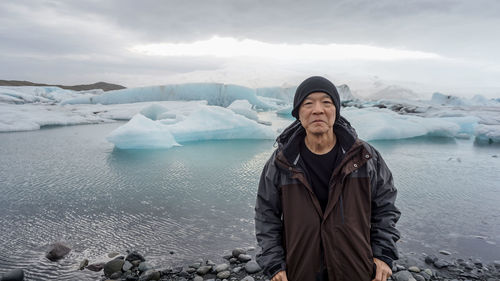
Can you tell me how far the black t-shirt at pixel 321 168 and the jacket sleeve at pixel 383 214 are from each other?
0.55 ft

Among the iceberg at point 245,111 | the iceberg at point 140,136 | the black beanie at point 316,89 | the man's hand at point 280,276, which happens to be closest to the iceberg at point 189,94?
the iceberg at point 245,111

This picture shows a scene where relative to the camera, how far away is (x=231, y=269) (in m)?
2.85

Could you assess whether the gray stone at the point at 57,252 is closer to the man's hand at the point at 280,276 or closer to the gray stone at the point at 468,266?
the man's hand at the point at 280,276

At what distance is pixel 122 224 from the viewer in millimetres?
3836

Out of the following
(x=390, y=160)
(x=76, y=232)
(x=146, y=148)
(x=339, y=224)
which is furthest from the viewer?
(x=146, y=148)

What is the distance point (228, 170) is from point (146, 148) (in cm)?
366

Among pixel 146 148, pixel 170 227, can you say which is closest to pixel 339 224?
pixel 170 227

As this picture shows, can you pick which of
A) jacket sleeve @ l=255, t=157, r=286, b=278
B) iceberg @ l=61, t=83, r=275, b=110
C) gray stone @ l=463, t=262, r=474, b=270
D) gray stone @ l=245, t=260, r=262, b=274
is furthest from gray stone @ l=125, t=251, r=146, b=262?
iceberg @ l=61, t=83, r=275, b=110

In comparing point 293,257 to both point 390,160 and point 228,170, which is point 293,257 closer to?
point 228,170

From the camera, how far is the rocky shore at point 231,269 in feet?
8.95

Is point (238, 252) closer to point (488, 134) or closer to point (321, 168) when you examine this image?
point (321, 168)

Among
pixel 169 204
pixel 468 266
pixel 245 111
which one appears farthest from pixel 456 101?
pixel 169 204

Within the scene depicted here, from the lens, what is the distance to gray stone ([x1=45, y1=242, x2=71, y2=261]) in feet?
9.96

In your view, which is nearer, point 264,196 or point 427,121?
point 264,196
